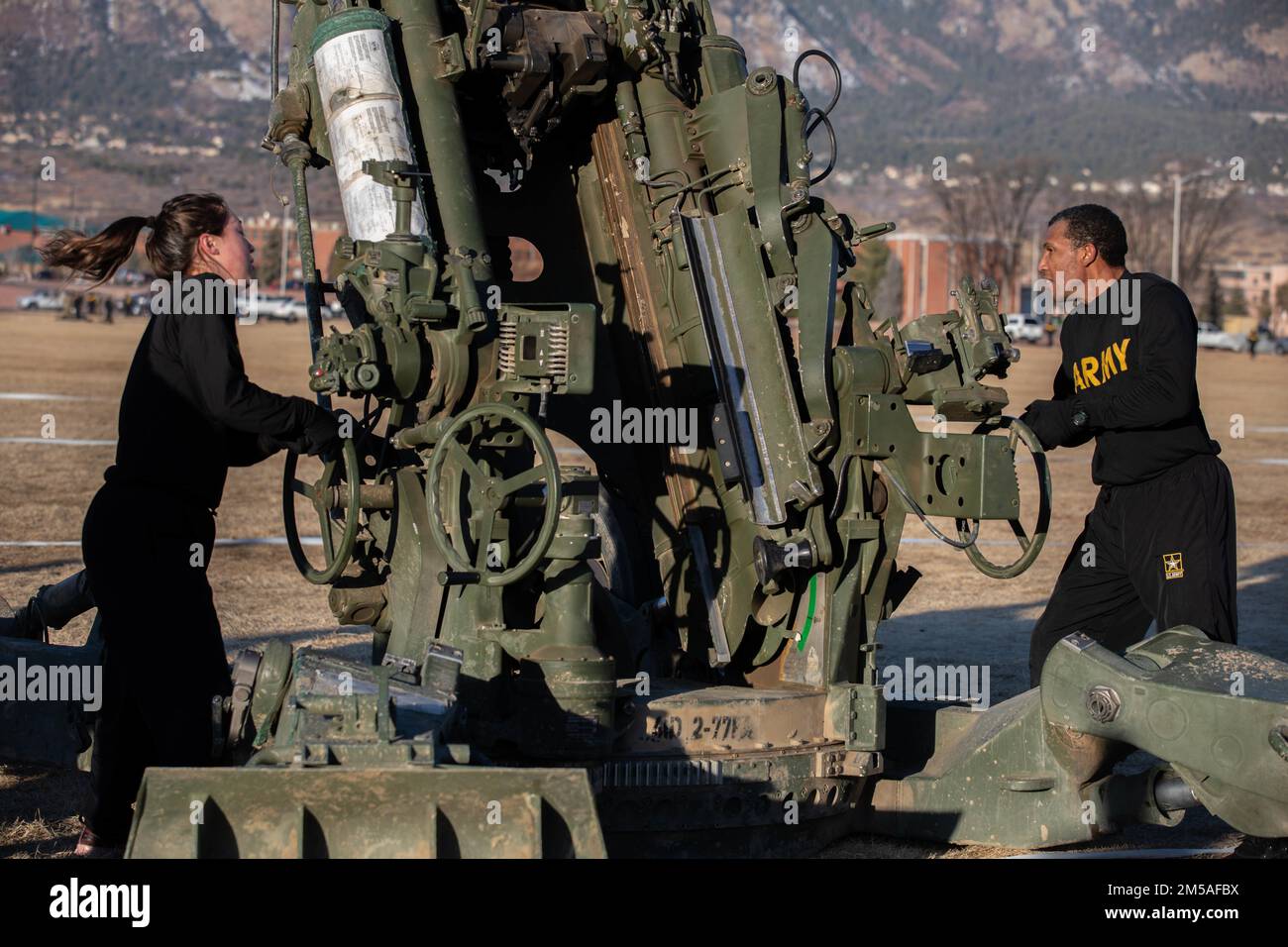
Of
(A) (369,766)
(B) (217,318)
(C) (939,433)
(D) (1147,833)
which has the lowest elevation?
(D) (1147,833)

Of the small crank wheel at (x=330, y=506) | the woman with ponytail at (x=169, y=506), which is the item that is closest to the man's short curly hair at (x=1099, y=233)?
the small crank wheel at (x=330, y=506)

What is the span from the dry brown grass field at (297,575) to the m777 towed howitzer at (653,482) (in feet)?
2.42

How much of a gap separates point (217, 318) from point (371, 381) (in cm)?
65

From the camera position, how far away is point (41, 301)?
316ft

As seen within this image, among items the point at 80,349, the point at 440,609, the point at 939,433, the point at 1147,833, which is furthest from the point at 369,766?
the point at 80,349

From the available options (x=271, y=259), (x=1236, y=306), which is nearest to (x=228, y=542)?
(x=271, y=259)

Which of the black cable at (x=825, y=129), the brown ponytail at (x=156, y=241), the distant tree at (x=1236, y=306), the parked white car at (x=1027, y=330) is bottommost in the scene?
the brown ponytail at (x=156, y=241)

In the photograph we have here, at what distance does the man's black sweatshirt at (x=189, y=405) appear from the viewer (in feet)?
22.1

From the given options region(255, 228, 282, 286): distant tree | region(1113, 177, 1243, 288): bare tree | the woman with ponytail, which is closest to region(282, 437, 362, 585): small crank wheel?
the woman with ponytail

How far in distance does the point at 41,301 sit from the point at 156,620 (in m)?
95.2

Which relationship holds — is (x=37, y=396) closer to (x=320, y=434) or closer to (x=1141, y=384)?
(x=320, y=434)

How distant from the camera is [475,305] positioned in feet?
22.4

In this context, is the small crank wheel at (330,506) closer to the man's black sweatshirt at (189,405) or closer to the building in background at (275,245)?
the man's black sweatshirt at (189,405)

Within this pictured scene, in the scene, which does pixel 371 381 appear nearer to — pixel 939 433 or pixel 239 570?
pixel 939 433
